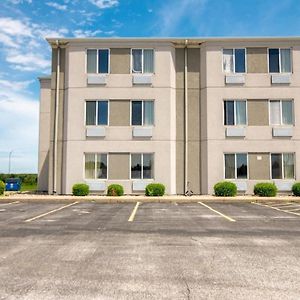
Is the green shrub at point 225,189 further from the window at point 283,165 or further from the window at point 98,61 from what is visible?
the window at point 98,61

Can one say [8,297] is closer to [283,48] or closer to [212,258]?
[212,258]

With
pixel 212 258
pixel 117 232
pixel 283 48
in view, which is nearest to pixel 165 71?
Answer: pixel 283 48

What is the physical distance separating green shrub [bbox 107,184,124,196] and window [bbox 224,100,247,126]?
795cm

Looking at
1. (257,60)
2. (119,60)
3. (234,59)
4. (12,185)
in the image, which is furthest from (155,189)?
(12,185)

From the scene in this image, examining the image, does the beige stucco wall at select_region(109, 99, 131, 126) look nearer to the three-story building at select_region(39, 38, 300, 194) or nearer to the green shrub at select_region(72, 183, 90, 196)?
the three-story building at select_region(39, 38, 300, 194)

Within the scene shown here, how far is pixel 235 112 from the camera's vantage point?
24438 millimetres

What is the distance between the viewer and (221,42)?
24.7 meters

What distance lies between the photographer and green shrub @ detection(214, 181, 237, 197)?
73.5ft

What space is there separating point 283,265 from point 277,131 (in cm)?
1877

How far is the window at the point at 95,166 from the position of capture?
24.2 meters

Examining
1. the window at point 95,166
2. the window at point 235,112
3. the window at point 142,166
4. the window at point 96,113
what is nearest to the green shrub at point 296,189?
the window at point 235,112

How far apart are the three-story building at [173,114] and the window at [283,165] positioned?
0.21 feet

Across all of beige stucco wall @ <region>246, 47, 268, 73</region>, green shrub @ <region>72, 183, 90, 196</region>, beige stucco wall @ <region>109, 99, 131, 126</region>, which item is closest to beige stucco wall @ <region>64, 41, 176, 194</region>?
beige stucco wall @ <region>109, 99, 131, 126</region>

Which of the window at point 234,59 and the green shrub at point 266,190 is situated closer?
the green shrub at point 266,190
